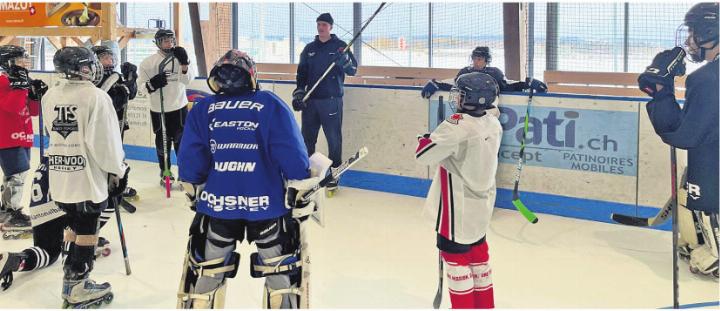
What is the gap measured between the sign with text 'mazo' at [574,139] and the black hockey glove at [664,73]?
197cm

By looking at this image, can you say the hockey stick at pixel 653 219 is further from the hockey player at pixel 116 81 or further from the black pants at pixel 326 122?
the hockey player at pixel 116 81

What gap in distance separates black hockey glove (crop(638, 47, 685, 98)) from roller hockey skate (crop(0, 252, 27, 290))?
2.96m

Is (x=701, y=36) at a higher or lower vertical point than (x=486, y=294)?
higher

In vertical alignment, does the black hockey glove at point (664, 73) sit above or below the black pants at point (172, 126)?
above

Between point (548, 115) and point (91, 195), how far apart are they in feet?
Result: 10.7

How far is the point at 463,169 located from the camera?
2.65 m

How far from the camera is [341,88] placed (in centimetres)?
586

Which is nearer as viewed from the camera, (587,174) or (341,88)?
(587,174)

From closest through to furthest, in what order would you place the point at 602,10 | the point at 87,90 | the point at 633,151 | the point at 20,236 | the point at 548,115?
the point at 87,90
the point at 20,236
the point at 633,151
the point at 548,115
the point at 602,10

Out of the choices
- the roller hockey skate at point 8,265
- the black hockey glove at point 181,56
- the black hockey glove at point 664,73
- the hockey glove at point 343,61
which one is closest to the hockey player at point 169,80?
the black hockey glove at point 181,56

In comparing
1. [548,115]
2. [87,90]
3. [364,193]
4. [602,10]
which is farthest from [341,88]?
[87,90]

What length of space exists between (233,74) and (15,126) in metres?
2.44

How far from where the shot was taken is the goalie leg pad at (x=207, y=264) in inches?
98.0

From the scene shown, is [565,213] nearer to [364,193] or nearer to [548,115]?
[548,115]
